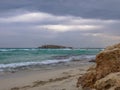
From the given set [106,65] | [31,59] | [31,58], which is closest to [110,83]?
[106,65]

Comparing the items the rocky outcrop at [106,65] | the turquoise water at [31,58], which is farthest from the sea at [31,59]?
the rocky outcrop at [106,65]

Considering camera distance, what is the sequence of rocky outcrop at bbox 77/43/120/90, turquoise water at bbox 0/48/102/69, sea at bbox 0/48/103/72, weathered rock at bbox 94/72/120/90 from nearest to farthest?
weathered rock at bbox 94/72/120/90
rocky outcrop at bbox 77/43/120/90
sea at bbox 0/48/103/72
turquoise water at bbox 0/48/102/69

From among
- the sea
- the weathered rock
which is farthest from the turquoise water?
the weathered rock

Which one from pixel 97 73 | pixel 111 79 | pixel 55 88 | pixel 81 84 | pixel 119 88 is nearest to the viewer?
pixel 119 88

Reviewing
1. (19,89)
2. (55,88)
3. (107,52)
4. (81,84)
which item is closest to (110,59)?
(107,52)

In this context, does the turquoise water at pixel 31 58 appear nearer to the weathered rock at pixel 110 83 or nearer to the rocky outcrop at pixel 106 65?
the rocky outcrop at pixel 106 65

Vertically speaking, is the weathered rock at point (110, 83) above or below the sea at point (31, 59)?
above

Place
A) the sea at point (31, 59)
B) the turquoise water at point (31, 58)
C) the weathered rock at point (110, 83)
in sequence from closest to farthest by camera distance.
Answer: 1. the weathered rock at point (110, 83)
2. the sea at point (31, 59)
3. the turquoise water at point (31, 58)

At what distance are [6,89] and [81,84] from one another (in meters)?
2.83

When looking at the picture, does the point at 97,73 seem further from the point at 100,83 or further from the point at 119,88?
the point at 119,88

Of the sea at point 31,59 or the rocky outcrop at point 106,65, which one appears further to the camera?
the sea at point 31,59

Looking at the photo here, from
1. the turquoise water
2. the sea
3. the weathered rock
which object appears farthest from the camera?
the turquoise water

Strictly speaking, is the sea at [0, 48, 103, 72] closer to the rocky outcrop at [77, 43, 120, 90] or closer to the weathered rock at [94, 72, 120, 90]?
the rocky outcrop at [77, 43, 120, 90]

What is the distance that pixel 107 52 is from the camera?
702 centimetres
